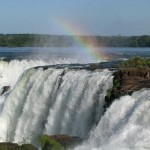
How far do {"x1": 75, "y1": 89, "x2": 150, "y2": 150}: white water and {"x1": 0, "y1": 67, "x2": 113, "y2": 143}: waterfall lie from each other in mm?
1979

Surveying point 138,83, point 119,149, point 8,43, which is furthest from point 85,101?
point 8,43

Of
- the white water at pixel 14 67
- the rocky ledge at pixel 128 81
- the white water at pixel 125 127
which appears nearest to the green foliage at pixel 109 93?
the rocky ledge at pixel 128 81

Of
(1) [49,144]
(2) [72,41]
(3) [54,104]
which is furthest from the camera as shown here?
(2) [72,41]

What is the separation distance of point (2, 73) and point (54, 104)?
16.0m

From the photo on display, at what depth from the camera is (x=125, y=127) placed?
44.2ft

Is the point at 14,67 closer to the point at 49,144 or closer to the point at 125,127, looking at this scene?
the point at 49,144

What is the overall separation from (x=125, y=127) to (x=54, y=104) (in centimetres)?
704

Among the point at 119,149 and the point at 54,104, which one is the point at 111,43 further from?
the point at 119,149

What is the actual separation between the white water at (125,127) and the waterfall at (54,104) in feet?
6.49

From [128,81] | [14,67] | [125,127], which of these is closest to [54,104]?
[128,81]

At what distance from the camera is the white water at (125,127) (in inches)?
488

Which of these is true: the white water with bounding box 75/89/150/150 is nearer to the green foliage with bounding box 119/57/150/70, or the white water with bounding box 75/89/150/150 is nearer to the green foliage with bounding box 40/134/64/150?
the green foliage with bounding box 40/134/64/150

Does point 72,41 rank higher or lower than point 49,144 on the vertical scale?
higher

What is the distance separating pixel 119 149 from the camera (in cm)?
1214
